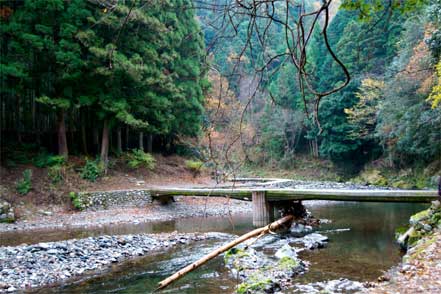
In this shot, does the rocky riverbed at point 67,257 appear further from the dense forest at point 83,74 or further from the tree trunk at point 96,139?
the tree trunk at point 96,139

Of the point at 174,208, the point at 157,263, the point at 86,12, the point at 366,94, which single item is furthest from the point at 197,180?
the point at 157,263

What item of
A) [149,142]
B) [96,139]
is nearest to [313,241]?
[96,139]

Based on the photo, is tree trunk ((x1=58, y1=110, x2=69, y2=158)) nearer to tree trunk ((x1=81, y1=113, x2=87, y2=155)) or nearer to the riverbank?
tree trunk ((x1=81, y1=113, x2=87, y2=155))

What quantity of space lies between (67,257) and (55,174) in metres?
Answer: 7.76

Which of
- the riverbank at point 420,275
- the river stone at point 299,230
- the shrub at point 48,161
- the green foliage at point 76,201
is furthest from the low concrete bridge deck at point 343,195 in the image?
the shrub at point 48,161

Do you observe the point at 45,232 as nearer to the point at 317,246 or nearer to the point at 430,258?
the point at 317,246

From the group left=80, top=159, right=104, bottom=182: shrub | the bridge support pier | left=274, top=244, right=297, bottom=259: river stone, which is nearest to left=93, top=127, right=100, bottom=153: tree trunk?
left=80, top=159, right=104, bottom=182: shrub

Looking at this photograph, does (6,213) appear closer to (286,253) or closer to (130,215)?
(130,215)

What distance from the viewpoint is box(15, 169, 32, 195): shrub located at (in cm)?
1341

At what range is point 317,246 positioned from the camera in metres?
8.59

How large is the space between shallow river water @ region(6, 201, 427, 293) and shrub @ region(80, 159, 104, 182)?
3.91 m

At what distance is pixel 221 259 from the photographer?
7.81 m

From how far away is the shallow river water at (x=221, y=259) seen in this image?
19.8 ft

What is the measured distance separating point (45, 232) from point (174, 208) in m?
5.74
